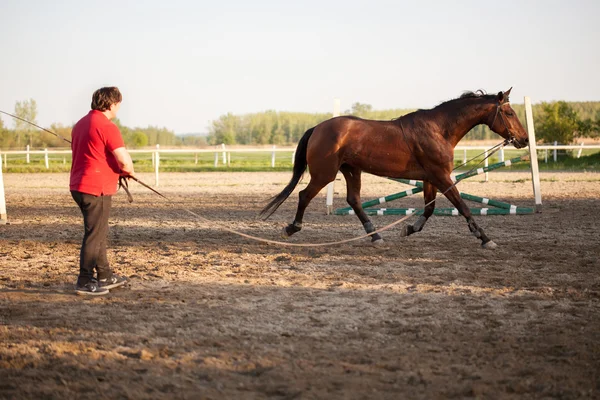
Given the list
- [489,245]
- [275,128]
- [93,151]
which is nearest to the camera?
[93,151]

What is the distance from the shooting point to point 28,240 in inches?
386

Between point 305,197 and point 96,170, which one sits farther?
point 305,197

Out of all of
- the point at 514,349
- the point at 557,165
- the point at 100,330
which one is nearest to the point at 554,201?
the point at 514,349

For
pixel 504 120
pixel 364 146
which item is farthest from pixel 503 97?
pixel 364 146

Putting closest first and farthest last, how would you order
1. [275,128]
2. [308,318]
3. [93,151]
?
[308,318], [93,151], [275,128]

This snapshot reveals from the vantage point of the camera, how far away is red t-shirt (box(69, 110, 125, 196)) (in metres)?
6.18

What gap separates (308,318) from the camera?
5.29m

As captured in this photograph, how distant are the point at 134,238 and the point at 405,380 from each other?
23.1ft

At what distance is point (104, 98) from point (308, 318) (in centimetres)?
302

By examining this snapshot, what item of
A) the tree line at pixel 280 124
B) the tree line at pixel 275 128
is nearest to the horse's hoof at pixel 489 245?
the tree line at pixel 275 128

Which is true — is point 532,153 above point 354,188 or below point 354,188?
above

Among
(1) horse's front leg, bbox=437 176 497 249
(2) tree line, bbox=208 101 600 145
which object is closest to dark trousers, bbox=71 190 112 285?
(1) horse's front leg, bbox=437 176 497 249

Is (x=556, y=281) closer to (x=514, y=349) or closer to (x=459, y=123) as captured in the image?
(x=514, y=349)

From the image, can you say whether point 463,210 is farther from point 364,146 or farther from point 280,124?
point 280,124
